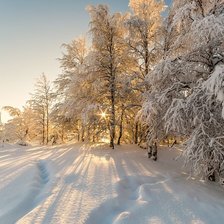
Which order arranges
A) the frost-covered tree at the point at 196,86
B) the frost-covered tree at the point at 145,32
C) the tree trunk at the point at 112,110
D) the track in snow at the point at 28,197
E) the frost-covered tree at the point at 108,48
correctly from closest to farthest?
the track in snow at the point at 28,197
the frost-covered tree at the point at 196,86
the frost-covered tree at the point at 145,32
the tree trunk at the point at 112,110
the frost-covered tree at the point at 108,48

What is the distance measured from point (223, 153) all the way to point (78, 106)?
9457 mm

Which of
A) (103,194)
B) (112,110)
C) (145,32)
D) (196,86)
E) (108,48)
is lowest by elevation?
(103,194)

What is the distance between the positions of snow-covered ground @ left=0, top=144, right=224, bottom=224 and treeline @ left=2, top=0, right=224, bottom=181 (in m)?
1.21

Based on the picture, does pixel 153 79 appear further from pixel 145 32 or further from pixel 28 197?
pixel 28 197

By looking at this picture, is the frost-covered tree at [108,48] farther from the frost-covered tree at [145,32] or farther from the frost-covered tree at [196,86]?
the frost-covered tree at [196,86]

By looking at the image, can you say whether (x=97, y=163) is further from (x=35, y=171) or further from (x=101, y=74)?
(x=101, y=74)

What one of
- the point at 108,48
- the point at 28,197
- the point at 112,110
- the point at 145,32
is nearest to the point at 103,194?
the point at 28,197

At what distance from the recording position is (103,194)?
7.83m

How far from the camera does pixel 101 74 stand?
16234 millimetres

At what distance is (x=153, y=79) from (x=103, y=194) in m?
4.53

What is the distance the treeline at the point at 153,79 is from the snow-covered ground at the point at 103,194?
3.98 feet

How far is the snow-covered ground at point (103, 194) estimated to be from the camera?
6.46 m

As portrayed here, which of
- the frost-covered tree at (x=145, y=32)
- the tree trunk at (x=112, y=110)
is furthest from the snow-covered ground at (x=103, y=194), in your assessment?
the frost-covered tree at (x=145, y=32)

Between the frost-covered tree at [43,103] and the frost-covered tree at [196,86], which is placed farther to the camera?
the frost-covered tree at [43,103]
